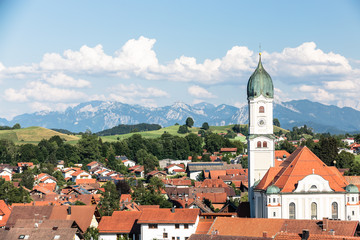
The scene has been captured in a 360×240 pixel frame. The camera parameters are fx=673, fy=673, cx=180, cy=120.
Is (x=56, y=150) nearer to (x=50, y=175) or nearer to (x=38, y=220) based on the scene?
(x=50, y=175)

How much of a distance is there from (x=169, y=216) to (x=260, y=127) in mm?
19399

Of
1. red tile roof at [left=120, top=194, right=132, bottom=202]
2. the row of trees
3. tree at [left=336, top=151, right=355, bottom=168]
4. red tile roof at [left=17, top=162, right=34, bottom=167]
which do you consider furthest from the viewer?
the row of trees

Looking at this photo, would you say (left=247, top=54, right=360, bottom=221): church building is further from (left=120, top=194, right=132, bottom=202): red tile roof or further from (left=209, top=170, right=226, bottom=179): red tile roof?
(left=209, top=170, right=226, bottom=179): red tile roof

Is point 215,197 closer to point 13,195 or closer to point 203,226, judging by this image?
point 13,195

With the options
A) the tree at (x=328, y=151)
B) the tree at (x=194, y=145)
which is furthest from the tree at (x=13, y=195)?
the tree at (x=194, y=145)

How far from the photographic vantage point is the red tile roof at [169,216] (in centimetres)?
6669

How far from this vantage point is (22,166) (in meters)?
157

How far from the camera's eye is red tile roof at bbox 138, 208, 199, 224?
66.7 meters

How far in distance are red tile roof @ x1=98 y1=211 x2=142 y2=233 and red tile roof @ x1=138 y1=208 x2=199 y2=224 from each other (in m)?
1.95

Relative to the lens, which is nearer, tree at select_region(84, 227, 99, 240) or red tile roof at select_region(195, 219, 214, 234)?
tree at select_region(84, 227, 99, 240)

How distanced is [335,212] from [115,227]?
73.2 ft

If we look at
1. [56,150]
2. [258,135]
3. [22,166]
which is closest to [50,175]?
[22,166]

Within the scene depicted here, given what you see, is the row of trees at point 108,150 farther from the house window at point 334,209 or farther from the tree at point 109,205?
the house window at point 334,209

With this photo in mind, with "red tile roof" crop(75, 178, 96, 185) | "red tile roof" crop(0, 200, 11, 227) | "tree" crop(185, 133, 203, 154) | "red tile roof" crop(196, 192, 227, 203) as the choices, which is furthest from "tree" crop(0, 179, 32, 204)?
"tree" crop(185, 133, 203, 154)
